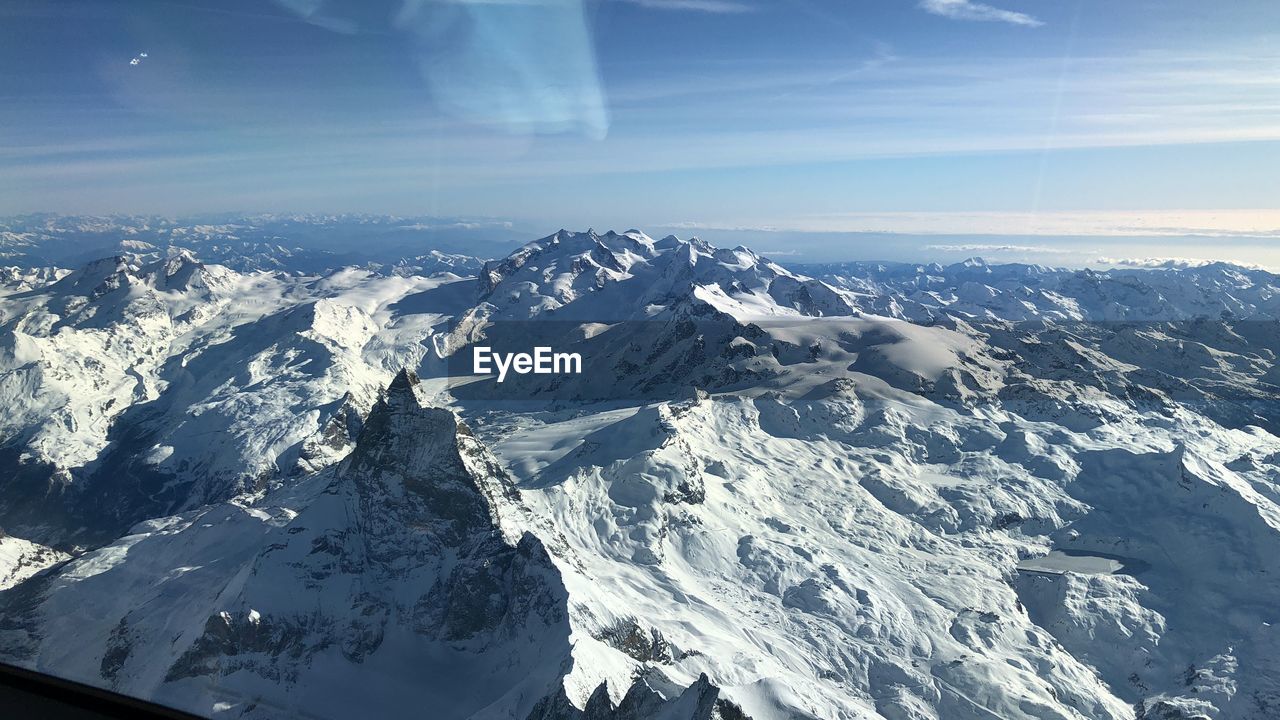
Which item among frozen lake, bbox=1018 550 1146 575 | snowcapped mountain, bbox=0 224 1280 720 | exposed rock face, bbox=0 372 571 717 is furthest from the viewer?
frozen lake, bbox=1018 550 1146 575

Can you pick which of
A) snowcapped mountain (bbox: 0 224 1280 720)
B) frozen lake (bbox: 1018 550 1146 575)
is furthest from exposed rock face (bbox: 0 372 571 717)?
frozen lake (bbox: 1018 550 1146 575)

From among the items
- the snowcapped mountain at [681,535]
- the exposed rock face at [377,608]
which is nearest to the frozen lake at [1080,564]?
the snowcapped mountain at [681,535]

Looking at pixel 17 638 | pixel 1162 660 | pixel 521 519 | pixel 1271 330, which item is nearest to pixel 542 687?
pixel 521 519

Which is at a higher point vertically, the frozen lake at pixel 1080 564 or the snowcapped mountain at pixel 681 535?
the snowcapped mountain at pixel 681 535

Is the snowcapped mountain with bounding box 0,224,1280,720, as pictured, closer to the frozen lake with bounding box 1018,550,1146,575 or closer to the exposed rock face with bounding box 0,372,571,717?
the exposed rock face with bounding box 0,372,571,717

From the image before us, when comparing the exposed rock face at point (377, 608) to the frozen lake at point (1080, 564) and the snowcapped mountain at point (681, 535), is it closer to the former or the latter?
the snowcapped mountain at point (681, 535)

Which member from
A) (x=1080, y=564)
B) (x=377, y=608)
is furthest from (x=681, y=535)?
(x=1080, y=564)

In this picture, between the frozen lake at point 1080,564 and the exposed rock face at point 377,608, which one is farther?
the frozen lake at point 1080,564

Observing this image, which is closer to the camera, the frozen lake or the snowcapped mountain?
the snowcapped mountain

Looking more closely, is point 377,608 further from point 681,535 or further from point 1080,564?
point 1080,564
